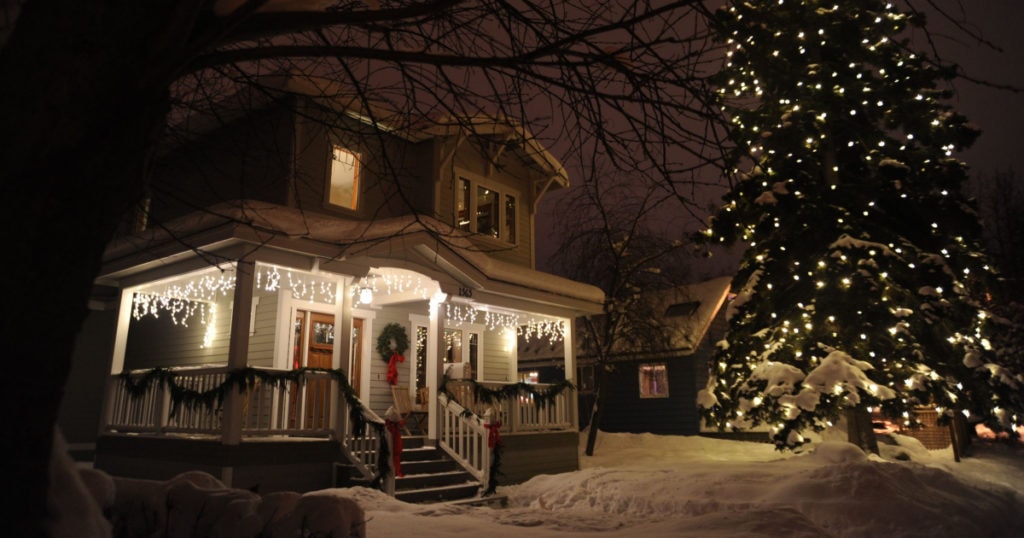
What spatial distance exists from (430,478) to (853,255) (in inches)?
314

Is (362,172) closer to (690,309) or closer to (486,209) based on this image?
(486,209)

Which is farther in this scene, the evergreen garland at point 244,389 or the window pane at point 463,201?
the window pane at point 463,201

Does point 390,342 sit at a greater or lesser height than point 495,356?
greater

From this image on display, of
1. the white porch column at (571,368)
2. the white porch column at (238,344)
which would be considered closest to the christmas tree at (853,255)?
the white porch column at (571,368)

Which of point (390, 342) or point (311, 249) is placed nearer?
point (311, 249)

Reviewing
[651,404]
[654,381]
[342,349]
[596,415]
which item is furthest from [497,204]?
[651,404]

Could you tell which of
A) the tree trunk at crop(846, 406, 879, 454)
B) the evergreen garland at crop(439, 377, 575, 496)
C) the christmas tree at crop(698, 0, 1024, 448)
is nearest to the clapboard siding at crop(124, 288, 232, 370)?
the evergreen garland at crop(439, 377, 575, 496)

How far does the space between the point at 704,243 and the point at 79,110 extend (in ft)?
39.4

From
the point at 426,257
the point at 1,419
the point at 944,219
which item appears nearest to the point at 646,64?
the point at 1,419

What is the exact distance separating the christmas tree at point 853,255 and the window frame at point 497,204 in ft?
16.0

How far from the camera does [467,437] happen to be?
10555mm

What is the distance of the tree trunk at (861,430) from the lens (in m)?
12.0

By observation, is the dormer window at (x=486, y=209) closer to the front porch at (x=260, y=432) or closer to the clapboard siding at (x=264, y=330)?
the clapboard siding at (x=264, y=330)

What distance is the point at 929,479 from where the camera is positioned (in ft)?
29.9
